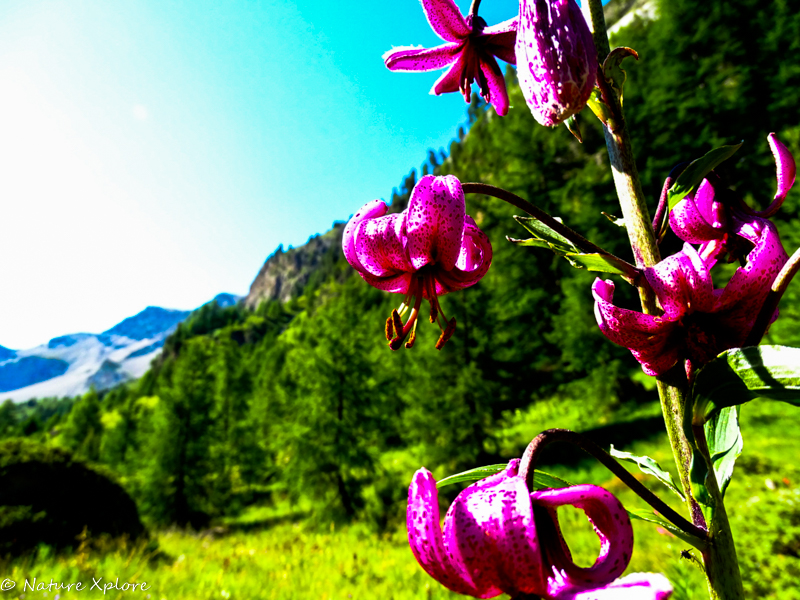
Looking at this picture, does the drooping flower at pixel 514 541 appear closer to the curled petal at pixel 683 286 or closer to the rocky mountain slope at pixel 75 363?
the curled petal at pixel 683 286

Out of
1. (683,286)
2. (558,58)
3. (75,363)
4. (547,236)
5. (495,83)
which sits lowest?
(683,286)

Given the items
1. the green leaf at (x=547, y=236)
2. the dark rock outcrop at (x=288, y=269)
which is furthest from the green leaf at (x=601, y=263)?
the dark rock outcrop at (x=288, y=269)

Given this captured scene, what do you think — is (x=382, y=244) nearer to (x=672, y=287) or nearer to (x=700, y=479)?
(x=672, y=287)

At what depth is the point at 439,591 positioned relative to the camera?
3959 millimetres

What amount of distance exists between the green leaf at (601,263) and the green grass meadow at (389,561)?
3017mm

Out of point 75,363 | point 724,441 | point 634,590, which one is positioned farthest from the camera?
point 75,363

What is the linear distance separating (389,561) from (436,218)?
576 cm

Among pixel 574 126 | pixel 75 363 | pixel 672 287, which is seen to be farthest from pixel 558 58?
pixel 75 363

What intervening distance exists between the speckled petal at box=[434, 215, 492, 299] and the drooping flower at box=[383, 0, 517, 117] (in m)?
0.24

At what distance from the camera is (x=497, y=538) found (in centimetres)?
41

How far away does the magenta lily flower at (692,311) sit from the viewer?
0.52 meters

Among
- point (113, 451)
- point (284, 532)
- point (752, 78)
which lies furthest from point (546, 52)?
point (113, 451)

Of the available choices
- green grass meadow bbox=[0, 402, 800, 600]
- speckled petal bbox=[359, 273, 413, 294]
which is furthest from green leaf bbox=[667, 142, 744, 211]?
green grass meadow bbox=[0, 402, 800, 600]

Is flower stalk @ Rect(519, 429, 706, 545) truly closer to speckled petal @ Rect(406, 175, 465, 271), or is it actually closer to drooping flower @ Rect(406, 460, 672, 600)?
drooping flower @ Rect(406, 460, 672, 600)
